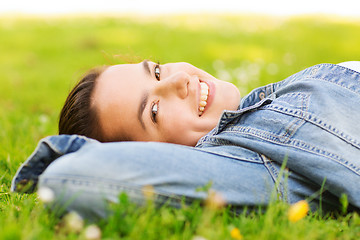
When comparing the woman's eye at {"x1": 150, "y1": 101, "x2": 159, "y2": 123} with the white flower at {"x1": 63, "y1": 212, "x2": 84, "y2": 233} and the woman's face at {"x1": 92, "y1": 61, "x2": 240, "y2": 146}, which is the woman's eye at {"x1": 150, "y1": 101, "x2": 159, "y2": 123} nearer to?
the woman's face at {"x1": 92, "y1": 61, "x2": 240, "y2": 146}

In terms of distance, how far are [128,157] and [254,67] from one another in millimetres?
5112

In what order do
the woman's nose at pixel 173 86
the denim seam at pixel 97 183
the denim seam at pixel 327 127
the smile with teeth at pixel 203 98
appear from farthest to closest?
the smile with teeth at pixel 203 98 < the woman's nose at pixel 173 86 < the denim seam at pixel 327 127 < the denim seam at pixel 97 183

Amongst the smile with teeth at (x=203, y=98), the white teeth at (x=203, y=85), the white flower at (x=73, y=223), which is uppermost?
the white teeth at (x=203, y=85)

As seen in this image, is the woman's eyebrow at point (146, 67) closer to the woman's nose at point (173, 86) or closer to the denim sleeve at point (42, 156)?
the woman's nose at point (173, 86)

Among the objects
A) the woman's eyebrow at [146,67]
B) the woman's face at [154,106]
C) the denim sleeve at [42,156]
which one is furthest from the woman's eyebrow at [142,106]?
the denim sleeve at [42,156]

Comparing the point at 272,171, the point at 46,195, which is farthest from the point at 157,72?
the point at 46,195

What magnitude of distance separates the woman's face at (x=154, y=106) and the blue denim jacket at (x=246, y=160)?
148mm

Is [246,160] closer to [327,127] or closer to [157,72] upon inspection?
[327,127]

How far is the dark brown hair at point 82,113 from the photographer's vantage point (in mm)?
2686

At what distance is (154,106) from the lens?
8.47 feet

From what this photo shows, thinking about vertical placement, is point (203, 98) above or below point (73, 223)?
above

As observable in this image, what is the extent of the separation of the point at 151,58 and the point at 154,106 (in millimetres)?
1094

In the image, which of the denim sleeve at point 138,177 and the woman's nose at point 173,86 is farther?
the woman's nose at point 173,86

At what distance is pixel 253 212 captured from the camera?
2033 mm
